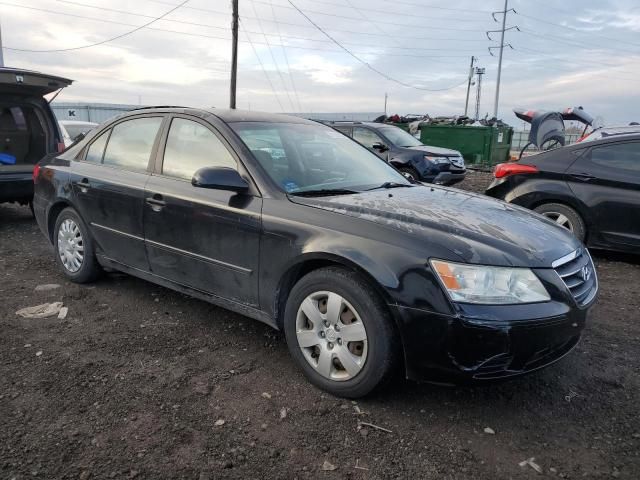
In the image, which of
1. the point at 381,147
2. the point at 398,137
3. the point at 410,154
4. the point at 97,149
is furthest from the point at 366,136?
the point at 97,149

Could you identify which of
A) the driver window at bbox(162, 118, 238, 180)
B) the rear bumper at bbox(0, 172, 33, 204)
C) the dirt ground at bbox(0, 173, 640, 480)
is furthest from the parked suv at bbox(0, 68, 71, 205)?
the driver window at bbox(162, 118, 238, 180)

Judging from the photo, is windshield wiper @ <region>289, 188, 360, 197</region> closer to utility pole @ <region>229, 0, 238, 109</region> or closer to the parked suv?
the parked suv

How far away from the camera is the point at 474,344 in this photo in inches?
96.7

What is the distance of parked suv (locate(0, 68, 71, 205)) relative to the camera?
21.4 ft

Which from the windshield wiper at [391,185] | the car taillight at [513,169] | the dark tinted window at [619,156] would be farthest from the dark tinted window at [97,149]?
the dark tinted window at [619,156]

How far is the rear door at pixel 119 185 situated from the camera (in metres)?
3.91

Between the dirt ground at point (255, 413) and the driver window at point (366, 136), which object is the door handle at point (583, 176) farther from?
the driver window at point (366, 136)

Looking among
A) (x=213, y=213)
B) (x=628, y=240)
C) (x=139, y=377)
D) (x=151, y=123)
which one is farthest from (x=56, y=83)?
(x=628, y=240)

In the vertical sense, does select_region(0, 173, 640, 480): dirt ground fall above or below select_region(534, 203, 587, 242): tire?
below

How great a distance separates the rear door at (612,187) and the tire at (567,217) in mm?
156

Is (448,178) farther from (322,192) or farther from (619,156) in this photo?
(322,192)

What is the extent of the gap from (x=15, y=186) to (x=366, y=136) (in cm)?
733

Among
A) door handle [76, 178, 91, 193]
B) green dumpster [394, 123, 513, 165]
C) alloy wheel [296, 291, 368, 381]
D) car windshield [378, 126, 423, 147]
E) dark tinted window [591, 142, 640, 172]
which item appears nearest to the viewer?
alloy wheel [296, 291, 368, 381]

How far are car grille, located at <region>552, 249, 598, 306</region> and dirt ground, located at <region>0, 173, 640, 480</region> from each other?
60cm
